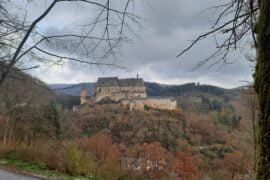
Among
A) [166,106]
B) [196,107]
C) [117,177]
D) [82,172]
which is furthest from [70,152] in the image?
[196,107]

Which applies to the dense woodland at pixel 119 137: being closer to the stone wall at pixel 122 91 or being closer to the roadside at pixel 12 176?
the stone wall at pixel 122 91

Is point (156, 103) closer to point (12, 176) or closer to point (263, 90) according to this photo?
point (12, 176)

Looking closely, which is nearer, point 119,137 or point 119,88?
point 119,88

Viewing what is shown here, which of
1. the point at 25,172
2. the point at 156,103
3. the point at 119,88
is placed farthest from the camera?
the point at 156,103

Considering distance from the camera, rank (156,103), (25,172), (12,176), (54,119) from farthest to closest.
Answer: (156,103) < (54,119) < (25,172) < (12,176)

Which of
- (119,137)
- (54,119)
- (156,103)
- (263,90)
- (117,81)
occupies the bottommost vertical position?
(119,137)

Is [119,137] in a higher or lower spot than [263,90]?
lower

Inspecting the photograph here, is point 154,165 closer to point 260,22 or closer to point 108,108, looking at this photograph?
point 260,22

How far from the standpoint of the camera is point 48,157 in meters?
21.9

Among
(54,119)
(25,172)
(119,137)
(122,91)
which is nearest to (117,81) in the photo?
(122,91)

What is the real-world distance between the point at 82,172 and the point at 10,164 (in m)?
4.62

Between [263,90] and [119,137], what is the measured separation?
60505 millimetres

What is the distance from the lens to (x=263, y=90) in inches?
105

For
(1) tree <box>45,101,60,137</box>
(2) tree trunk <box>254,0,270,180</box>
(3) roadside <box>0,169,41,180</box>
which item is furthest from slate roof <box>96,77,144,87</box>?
(1) tree <box>45,101,60,137</box>
